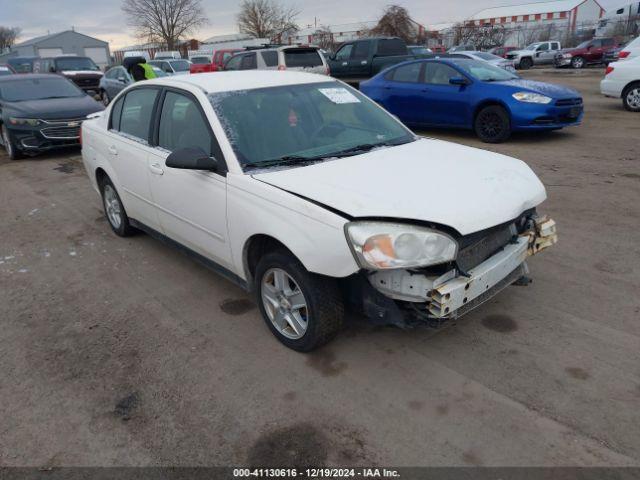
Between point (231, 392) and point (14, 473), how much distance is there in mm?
1116

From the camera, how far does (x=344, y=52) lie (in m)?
16.7

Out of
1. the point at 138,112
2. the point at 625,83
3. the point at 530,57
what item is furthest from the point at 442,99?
the point at 530,57

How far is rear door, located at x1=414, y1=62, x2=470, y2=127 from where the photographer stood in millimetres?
9438

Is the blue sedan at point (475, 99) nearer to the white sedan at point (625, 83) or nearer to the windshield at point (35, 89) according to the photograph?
the white sedan at point (625, 83)

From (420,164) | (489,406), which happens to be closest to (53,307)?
(420,164)

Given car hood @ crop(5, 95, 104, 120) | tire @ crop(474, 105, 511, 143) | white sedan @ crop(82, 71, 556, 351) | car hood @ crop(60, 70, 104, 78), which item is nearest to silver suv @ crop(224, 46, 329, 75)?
car hood @ crop(5, 95, 104, 120)

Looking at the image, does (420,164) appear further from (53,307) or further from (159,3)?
(159,3)

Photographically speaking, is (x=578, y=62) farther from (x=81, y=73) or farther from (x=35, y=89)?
(x=35, y=89)

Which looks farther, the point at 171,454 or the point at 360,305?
the point at 360,305

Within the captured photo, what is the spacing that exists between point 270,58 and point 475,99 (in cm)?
692

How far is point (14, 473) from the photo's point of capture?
2.43 metres

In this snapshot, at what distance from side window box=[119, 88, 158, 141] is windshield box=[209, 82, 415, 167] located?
1.01 meters

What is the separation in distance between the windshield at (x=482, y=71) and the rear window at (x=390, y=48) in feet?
21.8

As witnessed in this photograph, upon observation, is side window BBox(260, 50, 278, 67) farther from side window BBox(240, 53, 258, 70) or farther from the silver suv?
side window BBox(240, 53, 258, 70)
